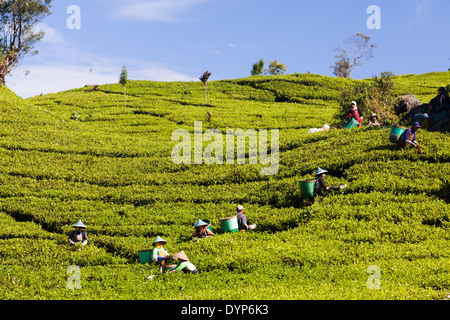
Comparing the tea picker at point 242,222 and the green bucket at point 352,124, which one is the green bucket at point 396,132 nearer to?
the green bucket at point 352,124

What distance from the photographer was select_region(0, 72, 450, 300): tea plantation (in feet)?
38.9

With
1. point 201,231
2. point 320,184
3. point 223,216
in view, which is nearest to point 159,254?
point 201,231

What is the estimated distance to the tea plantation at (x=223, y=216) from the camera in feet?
38.9

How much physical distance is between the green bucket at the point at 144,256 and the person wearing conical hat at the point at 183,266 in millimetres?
1118

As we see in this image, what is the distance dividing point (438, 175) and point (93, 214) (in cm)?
1644

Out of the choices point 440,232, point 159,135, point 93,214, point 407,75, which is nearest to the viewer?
point 440,232

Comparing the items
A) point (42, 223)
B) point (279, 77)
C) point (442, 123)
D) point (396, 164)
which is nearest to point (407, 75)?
point (279, 77)

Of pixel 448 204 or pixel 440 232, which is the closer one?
pixel 440 232

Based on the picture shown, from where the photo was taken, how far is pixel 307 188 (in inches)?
707

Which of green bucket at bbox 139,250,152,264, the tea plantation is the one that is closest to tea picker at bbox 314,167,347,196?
the tea plantation

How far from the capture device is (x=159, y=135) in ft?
118

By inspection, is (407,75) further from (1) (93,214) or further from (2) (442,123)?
(1) (93,214)

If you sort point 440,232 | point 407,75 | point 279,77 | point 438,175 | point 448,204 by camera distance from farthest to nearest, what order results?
point 407,75, point 279,77, point 438,175, point 448,204, point 440,232

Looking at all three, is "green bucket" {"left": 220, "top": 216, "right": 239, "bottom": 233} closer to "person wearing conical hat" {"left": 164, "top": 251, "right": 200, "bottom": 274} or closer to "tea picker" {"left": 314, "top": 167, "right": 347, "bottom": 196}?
"person wearing conical hat" {"left": 164, "top": 251, "right": 200, "bottom": 274}
